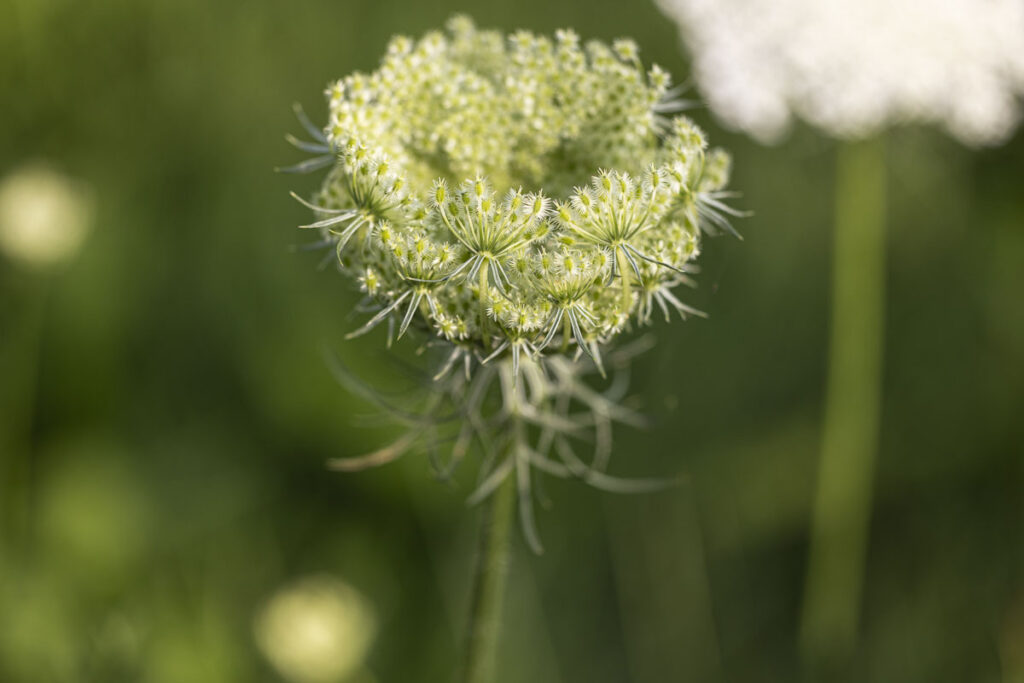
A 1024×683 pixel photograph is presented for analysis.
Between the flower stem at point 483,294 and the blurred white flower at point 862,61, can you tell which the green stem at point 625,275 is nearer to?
the flower stem at point 483,294

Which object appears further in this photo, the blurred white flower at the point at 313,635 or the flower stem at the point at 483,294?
the blurred white flower at the point at 313,635

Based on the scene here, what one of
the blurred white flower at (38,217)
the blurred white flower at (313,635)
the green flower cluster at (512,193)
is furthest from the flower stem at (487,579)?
the blurred white flower at (38,217)

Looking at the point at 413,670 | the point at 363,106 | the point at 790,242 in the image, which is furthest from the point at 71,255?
the point at 790,242

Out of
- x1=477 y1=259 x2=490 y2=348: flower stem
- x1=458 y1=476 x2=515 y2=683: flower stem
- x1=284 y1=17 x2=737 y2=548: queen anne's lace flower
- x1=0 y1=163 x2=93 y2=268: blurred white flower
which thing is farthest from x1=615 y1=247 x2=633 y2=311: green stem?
x1=0 y1=163 x2=93 y2=268: blurred white flower

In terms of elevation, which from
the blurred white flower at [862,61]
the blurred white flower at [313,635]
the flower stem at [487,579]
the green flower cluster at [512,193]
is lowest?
the blurred white flower at [313,635]

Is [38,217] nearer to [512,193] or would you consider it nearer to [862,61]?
[512,193]

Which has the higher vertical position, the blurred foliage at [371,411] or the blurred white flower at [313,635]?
the blurred foliage at [371,411]

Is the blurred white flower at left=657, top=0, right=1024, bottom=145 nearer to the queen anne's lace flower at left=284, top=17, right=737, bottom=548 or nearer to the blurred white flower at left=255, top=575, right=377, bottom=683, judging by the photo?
the queen anne's lace flower at left=284, top=17, right=737, bottom=548

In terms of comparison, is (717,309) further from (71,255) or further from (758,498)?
(71,255)
